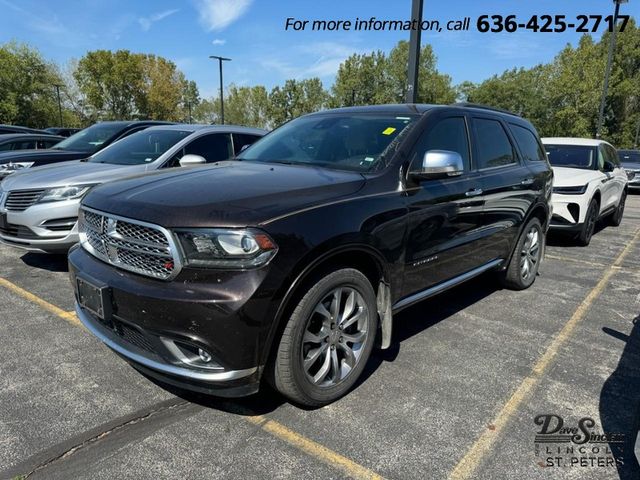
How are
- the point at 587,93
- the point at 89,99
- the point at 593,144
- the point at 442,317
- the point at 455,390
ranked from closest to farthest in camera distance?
the point at 455,390, the point at 442,317, the point at 593,144, the point at 587,93, the point at 89,99

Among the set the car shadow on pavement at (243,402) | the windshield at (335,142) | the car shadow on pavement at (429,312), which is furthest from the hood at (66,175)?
the car shadow on pavement at (429,312)

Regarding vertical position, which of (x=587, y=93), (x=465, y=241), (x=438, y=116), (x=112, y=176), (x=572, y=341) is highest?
(x=587, y=93)

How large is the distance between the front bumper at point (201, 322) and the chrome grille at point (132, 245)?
6 cm

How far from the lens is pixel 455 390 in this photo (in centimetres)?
308

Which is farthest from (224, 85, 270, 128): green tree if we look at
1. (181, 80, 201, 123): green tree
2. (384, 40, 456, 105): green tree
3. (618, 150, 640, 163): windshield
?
(618, 150, 640, 163): windshield

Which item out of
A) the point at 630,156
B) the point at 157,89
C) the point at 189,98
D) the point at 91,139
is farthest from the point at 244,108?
the point at 91,139

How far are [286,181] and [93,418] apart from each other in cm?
174

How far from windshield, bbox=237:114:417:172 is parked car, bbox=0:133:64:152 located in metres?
8.32

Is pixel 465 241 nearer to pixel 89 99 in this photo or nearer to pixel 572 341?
pixel 572 341

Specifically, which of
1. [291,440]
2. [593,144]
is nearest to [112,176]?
[291,440]

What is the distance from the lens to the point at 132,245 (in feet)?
8.38

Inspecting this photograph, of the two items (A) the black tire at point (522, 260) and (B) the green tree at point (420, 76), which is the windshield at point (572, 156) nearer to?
(A) the black tire at point (522, 260)

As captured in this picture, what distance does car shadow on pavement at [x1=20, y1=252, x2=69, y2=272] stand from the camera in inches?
218

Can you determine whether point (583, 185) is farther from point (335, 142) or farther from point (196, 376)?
point (196, 376)
